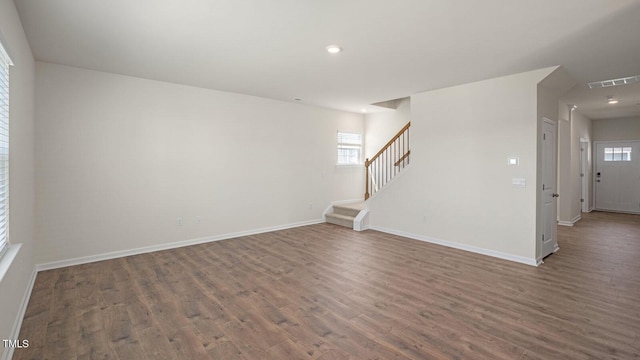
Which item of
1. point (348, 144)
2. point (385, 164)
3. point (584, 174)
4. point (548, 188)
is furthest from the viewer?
point (584, 174)

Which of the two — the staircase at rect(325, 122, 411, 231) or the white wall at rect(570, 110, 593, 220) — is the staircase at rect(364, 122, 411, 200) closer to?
the staircase at rect(325, 122, 411, 231)

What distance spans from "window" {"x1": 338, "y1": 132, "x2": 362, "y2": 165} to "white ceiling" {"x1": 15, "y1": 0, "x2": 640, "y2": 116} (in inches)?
116

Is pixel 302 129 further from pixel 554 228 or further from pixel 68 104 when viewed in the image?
pixel 554 228

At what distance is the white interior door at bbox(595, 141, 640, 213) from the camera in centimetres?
818

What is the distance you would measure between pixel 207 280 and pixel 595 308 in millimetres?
4165

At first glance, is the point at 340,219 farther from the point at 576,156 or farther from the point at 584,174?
the point at 584,174

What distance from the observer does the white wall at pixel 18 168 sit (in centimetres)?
223

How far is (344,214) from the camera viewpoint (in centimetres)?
710

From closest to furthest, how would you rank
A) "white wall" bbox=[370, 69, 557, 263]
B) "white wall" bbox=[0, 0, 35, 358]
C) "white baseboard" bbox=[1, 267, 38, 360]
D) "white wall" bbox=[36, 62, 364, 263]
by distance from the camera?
1. "white baseboard" bbox=[1, 267, 38, 360]
2. "white wall" bbox=[0, 0, 35, 358]
3. "white wall" bbox=[36, 62, 364, 263]
4. "white wall" bbox=[370, 69, 557, 263]

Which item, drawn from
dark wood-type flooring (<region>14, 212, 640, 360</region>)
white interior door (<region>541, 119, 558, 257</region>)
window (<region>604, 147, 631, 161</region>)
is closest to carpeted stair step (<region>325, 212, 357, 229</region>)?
dark wood-type flooring (<region>14, 212, 640, 360</region>)

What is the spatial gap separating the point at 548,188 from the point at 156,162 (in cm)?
621

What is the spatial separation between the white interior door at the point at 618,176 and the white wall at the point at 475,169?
6.83 metres

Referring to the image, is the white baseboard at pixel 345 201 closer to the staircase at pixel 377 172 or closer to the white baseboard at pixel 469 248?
the staircase at pixel 377 172

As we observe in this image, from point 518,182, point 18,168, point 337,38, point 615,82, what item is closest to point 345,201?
point 518,182
